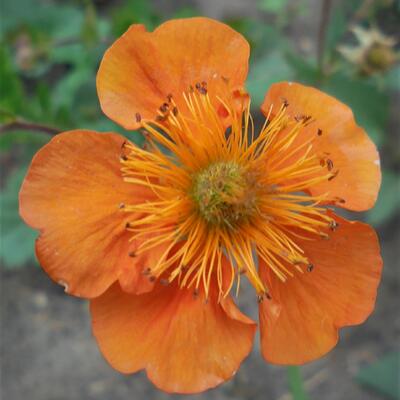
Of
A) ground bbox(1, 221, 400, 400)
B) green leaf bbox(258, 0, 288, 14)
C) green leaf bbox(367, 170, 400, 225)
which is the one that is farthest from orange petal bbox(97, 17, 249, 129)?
green leaf bbox(258, 0, 288, 14)

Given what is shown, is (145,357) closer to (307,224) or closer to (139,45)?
(307,224)

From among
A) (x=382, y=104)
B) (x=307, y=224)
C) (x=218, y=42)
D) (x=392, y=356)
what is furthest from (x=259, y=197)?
(x=382, y=104)

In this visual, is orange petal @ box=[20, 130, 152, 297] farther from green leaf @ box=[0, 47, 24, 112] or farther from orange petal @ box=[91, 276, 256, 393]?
green leaf @ box=[0, 47, 24, 112]

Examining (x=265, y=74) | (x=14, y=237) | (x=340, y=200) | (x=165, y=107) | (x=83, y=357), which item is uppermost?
(x=165, y=107)

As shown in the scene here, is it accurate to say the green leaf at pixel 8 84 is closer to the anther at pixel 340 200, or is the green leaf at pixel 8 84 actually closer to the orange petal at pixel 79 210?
the orange petal at pixel 79 210

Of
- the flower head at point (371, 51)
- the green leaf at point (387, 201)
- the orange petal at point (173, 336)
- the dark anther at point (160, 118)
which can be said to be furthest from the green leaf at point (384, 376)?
the dark anther at point (160, 118)

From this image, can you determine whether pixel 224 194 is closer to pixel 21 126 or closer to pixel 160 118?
pixel 160 118

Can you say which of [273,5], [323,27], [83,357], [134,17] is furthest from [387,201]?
[83,357]
